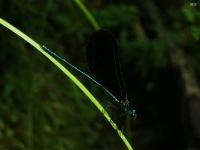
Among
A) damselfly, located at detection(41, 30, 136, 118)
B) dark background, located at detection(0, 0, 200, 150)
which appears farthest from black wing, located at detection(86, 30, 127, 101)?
dark background, located at detection(0, 0, 200, 150)

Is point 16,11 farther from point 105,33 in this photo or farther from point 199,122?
point 105,33

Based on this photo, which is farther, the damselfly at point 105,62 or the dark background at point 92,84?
the dark background at point 92,84

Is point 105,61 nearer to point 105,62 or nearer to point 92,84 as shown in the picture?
point 105,62

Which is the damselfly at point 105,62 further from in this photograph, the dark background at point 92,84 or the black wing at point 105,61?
the dark background at point 92,84

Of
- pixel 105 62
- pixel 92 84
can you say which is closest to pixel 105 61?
pixel 105 62

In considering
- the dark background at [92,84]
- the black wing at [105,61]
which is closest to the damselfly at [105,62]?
the black wing at [105,61]

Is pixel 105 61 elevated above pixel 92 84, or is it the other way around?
pixel 105 61

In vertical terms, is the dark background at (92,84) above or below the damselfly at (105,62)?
below
